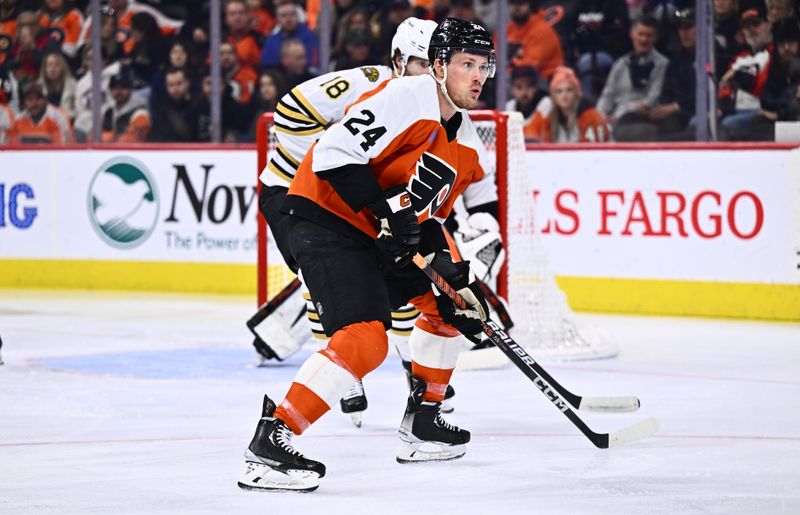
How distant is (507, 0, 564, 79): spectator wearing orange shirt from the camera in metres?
7.24

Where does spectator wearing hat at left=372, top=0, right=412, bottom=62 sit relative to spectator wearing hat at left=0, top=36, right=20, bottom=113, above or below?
above

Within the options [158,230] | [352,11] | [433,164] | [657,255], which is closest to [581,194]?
[657,255]

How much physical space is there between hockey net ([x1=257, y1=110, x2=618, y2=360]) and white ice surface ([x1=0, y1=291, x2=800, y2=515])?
0.61 feet

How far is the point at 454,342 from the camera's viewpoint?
332 cm

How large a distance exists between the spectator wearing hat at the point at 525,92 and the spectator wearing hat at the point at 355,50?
93 centimetres

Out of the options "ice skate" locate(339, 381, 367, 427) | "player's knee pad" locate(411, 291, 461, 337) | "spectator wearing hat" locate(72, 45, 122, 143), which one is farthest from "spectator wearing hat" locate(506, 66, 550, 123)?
"player's knee pad" locate(411, 291, 461, 337)

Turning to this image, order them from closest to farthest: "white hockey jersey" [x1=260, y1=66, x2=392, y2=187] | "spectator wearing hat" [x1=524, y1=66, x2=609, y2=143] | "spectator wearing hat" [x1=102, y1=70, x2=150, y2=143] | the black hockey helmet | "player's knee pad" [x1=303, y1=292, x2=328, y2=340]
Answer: the black hockey helmet → "player's knee pad" [x1=303, y1=292, x2=328, y2=340] → "white hockey jersey" [x1=260, y1=66, x2=392, y2=187] → "spectator wearing hat" [x1=524, y1=66, x2=609, y2=143] → "spectator wearing hat" [x1=102, y1=70, x2=150, y2=143]

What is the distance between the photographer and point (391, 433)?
3662mm

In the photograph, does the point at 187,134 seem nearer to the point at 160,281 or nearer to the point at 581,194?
the point at 160,281

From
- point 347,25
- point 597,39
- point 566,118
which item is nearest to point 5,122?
point 347,25

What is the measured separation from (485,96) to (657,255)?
147cm

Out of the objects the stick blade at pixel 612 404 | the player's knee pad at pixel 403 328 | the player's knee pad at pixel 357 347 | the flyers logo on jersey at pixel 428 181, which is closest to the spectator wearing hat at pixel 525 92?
→ the player's knee pad at pixel 403 328

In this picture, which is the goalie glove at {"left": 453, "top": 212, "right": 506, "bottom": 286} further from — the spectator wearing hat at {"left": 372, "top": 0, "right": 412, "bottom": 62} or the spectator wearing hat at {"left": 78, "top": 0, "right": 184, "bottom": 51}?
the spectator wearing hat at {"left": 78, "top": 0, "right": 184, "bottom": 51}

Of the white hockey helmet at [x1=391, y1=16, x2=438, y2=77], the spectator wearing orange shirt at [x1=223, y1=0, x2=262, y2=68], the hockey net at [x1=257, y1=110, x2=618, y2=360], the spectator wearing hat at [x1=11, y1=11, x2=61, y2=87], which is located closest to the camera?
the white hockey helmet at [x1=391, y1=16, x2=438, y2=77]
